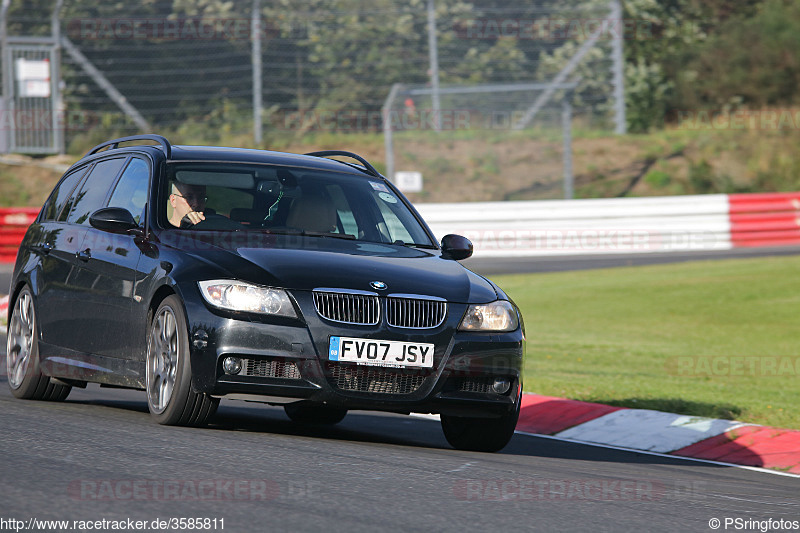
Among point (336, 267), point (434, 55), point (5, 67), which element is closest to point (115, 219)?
point (336, 267)

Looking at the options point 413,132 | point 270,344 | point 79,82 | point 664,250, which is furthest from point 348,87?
point 270,344

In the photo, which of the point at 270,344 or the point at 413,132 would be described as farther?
the point at 413,132

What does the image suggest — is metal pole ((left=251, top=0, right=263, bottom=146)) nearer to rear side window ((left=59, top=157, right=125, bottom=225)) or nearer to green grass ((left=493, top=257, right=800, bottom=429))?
green grass ((left=493, top=257, right=800, bottom=429))

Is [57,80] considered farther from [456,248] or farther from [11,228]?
[456,248]

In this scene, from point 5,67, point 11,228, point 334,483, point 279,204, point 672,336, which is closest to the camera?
point 334,483

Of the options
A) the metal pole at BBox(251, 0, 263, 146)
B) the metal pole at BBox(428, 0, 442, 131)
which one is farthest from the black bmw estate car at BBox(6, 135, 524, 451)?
the metal pole at BBox(428, 0, 442, 131)

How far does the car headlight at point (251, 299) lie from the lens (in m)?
6.64

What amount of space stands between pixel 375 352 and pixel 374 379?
0.16m

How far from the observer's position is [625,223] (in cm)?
2828

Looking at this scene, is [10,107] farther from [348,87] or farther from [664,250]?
[664,250]

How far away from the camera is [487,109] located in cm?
2858

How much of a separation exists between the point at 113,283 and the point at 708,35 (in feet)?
130

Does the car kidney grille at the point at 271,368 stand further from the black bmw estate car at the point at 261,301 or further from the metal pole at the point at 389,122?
the metal pole at the point at 389,122

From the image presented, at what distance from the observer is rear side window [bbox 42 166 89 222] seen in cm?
910
